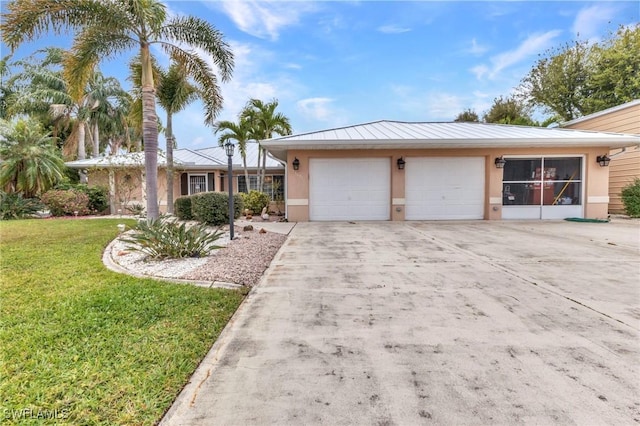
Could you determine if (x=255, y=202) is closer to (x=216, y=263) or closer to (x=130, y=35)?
(x=130, y=35)

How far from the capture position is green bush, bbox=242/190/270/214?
13628mm

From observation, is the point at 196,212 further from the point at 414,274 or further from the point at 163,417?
the point at 163,417

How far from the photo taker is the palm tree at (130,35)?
678 cm

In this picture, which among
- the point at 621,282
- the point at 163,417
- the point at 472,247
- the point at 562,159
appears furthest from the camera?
the point at 562,159

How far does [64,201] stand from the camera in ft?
42.6

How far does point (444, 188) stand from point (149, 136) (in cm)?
980

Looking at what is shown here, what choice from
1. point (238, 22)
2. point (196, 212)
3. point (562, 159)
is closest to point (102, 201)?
point (196, 212)

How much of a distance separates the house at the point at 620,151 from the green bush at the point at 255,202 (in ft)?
46.3

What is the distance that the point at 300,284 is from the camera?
13.8 feet

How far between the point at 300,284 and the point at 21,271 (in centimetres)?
441

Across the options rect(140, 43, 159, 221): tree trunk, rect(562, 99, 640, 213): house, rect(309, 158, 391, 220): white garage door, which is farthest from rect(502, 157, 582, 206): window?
rect(140, 43, 159, 221): tree trunk

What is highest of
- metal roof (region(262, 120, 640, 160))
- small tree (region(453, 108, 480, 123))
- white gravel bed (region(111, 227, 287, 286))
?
small tree (region(453, 108, 480, 123))

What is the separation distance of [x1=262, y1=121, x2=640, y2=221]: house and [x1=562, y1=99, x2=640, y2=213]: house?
5.41ft

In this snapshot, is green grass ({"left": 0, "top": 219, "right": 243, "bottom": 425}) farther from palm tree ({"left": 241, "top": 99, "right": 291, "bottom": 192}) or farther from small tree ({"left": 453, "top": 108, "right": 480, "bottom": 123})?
small tree ({"left": 453, "top": 108, "right": 480, "bottom": 123})
